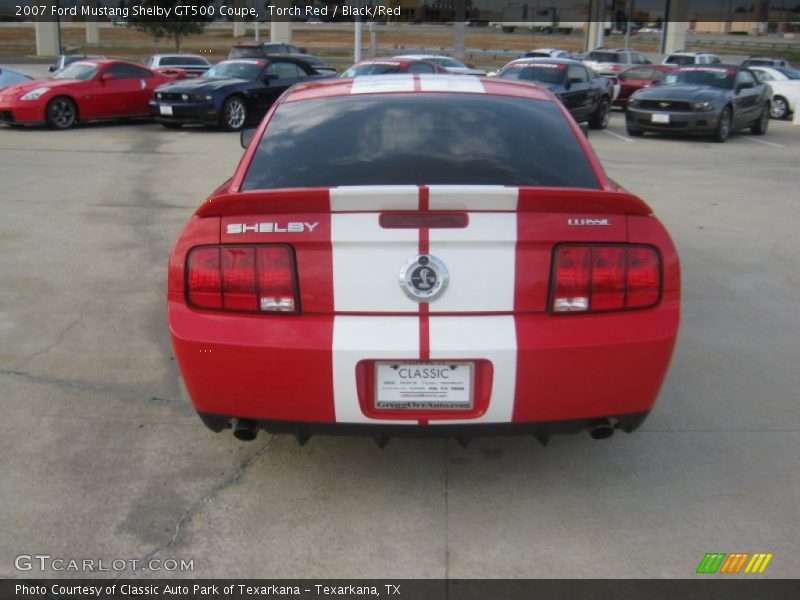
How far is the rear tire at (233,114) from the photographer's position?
17.1m

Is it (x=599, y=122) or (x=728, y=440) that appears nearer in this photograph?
(x=728, y=440)

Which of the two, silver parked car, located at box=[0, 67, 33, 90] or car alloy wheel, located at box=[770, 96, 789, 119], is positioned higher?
silver parked car, located at box=[0, 67, 33, 90]

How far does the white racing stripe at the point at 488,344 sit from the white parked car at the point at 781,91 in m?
21.8

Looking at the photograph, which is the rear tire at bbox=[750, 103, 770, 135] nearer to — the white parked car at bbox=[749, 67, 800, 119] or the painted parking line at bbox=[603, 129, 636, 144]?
the painted parking line at bbox=[603, 129, 636, 144]

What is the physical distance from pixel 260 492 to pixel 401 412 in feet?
2.60

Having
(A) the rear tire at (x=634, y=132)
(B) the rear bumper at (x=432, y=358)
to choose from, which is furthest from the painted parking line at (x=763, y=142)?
(B) the rear bumper at (x=432, y=358)

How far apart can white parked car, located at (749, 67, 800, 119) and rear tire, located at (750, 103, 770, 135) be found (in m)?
4.03

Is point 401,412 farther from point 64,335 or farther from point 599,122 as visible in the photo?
point 599,122

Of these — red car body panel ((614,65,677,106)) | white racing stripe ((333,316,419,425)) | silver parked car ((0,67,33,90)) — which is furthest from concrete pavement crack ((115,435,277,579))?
red car body panel ((614,65,677,106))

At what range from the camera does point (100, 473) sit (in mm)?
3752

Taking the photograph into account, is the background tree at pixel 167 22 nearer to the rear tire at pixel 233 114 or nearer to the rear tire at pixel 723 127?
the rear tire at pixel 233 114

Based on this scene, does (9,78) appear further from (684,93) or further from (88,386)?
(88,386)

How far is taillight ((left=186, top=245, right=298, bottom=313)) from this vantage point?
324 cm
